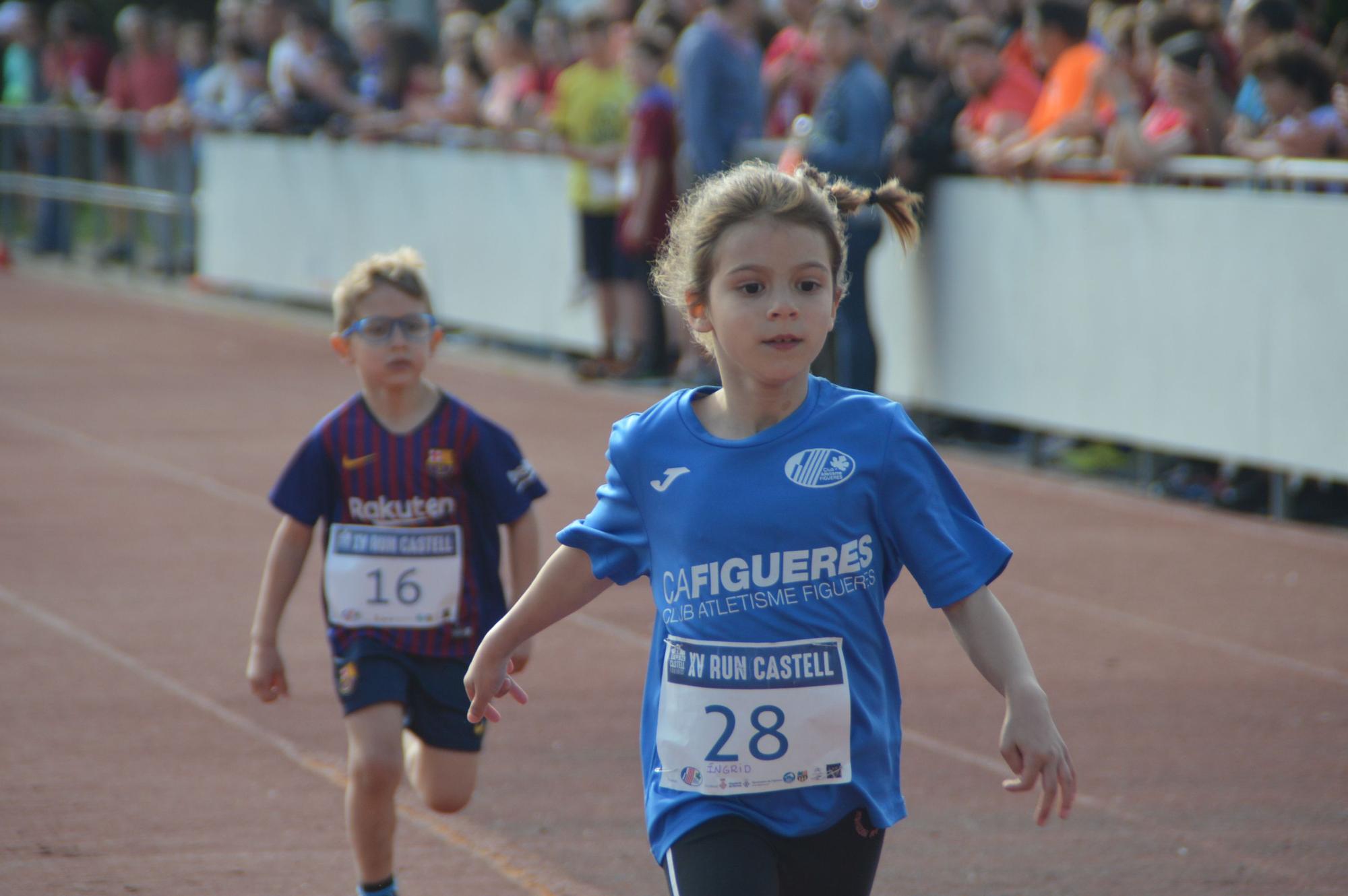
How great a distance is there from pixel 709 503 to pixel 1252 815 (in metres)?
2.72

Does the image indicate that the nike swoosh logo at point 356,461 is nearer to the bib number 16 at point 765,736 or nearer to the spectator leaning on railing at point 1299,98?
the bib number 16 at point 765,736

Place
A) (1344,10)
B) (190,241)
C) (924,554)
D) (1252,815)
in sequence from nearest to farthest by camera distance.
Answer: (924,554) → (1252,815) → (1344,10) → (190,241)

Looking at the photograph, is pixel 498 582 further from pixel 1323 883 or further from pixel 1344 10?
pixel 1344 10

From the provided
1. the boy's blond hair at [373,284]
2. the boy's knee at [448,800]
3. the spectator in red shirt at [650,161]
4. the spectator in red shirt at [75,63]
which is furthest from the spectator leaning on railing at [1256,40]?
the spectator in red shirt at [75,63]

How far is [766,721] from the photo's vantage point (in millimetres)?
3096

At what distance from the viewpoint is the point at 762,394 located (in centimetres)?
322

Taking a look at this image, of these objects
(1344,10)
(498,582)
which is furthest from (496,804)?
(1344,10)

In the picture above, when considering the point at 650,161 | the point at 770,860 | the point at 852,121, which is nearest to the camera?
the point at 770,860

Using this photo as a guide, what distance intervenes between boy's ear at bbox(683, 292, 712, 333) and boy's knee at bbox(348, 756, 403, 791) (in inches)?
60.5

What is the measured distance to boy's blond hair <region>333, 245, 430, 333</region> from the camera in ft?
15.8

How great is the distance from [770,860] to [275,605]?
1873mm

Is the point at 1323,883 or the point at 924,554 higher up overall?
the point at 924,554

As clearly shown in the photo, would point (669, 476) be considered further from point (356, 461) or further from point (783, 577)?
point (356, 461)

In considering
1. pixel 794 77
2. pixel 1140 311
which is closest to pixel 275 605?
pixel 1140 311
